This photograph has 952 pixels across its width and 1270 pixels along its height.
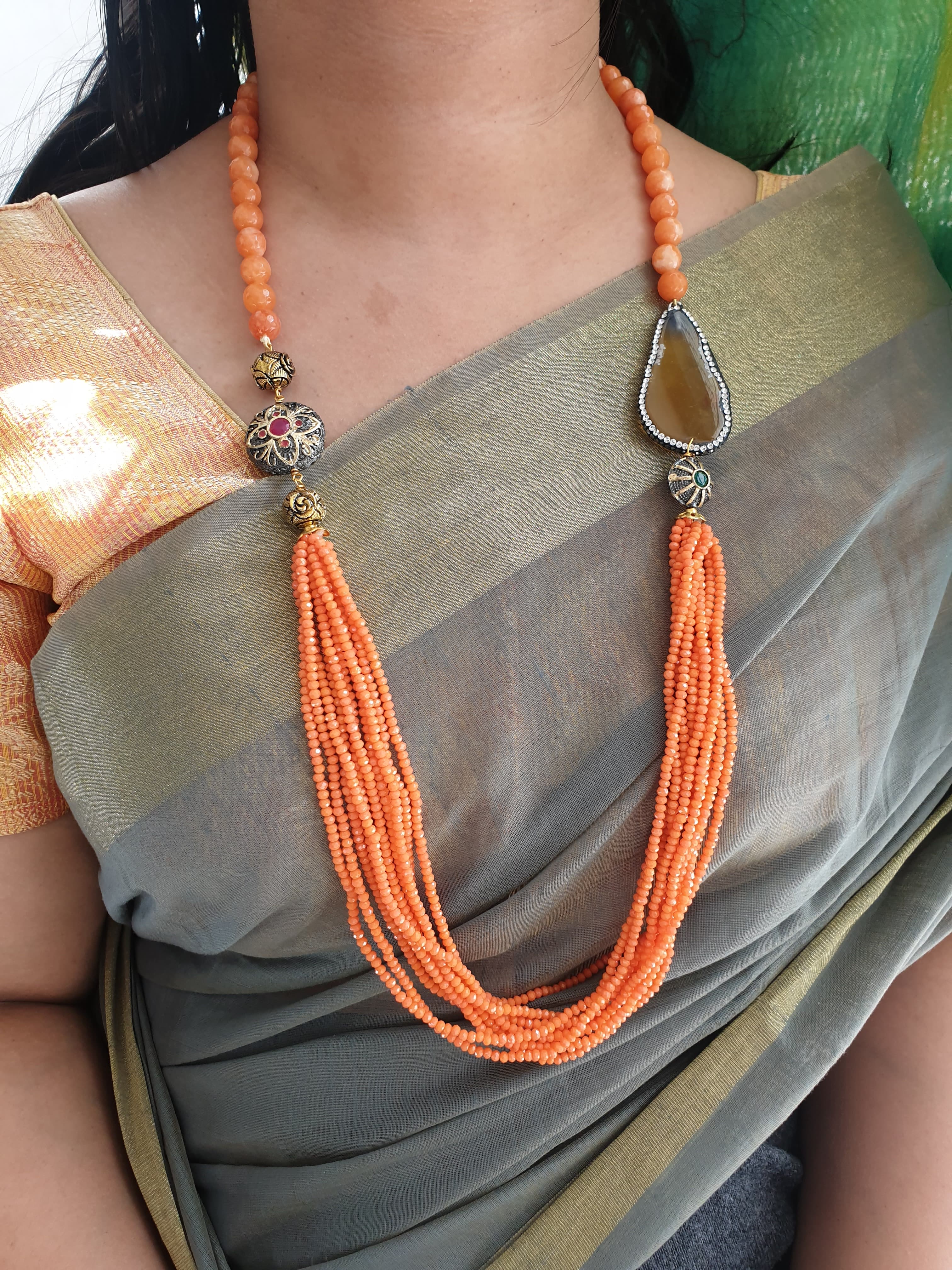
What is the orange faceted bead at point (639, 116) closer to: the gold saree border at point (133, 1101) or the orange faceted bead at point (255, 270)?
the orange faceted bead at point (255, 270)

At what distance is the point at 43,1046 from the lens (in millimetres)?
790

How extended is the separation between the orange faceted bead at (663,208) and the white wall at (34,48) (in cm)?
110

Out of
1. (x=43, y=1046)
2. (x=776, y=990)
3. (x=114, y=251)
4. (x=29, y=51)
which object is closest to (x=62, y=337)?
(x=114, y=251)

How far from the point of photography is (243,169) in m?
0.77

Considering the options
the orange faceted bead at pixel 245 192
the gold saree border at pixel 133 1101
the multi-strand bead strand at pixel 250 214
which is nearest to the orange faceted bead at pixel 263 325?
the multi-strand bead strand at pixel 250 214

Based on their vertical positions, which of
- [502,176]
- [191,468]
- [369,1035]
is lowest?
[369,1035]

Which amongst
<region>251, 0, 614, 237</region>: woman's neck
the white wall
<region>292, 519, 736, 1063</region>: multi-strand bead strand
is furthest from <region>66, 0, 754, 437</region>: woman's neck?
the white wall

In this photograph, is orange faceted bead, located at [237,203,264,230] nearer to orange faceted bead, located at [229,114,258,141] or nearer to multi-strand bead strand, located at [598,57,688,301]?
orange faceted bead, located at [229,114,258,141]

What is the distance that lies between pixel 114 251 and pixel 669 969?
656 mm

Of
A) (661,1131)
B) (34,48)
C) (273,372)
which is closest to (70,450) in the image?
(273,372)

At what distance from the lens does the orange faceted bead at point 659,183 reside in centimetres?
78

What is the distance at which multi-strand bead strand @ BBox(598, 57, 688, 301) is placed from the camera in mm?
748

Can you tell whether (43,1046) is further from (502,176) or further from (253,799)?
(502,176)

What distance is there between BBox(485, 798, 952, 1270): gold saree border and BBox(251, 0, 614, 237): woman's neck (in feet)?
1.96
